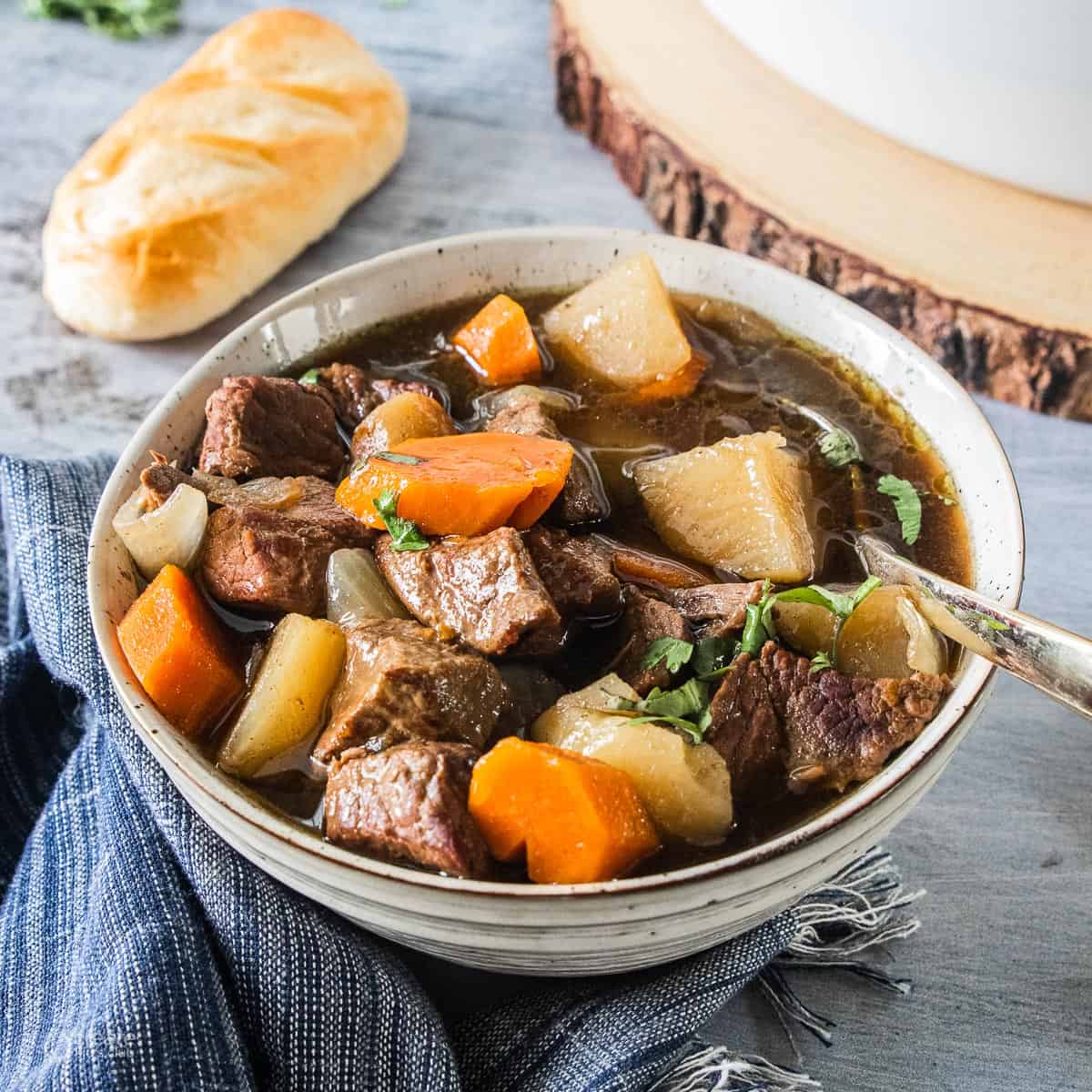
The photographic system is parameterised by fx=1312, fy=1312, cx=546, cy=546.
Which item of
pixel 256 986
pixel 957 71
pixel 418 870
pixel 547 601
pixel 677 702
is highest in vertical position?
pixel 957 71

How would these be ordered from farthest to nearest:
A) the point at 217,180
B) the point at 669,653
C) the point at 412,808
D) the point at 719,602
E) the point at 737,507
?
the point at 217,180 → the point at 737,507 → the point at 719,602 → the point at 669,653 → the point at 412,808

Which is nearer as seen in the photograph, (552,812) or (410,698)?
(552,812)

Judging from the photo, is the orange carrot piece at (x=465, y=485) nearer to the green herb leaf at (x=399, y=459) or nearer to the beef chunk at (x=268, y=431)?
the green herb leaf at (x=399, y=459)

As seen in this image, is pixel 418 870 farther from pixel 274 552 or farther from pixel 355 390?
pixel 355 390

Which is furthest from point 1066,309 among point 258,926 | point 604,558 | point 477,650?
point 258,926

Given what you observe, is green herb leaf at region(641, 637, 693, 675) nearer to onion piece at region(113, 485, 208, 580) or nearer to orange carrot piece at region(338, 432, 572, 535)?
orange carrot piece at region(338, 432, 572, 535)

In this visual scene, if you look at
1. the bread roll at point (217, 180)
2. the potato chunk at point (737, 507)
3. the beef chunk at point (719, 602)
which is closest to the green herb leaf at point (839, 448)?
the potato chunk at point (737, 507)

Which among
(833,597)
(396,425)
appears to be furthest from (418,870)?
(396,425)
